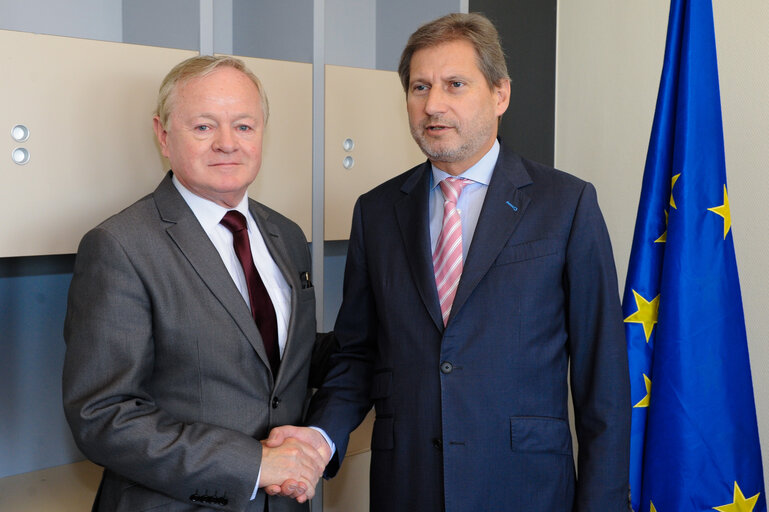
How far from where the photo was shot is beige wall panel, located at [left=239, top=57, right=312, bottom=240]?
2344 millimetres

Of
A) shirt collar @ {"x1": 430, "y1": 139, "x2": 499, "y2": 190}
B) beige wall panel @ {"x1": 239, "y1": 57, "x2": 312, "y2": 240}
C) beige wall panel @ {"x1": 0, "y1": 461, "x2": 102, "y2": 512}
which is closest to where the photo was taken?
shirt collar @ {"x1": 430, "y1": 139, "x2": 499, "y2": 190}

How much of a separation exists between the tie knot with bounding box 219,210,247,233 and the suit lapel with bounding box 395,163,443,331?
39 centimetres

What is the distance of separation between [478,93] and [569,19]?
1.55m

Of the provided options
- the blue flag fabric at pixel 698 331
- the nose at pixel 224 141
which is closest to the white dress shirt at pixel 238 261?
the nose at pixel 224 141

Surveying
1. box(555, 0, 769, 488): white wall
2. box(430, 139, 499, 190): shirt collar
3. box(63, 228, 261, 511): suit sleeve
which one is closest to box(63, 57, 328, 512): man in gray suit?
box(63, 228, 261, 511): suit sleeve

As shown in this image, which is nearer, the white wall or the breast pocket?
the breast pocket

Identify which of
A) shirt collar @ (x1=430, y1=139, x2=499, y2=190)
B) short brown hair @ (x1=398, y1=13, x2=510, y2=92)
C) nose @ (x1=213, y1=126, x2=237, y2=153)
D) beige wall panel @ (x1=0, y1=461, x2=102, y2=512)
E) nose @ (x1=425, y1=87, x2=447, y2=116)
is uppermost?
short brown hair @ (x1=398, y1=13, x2=510, y2=92)

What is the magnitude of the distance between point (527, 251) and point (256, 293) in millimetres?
638

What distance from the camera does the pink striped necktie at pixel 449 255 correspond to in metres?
1.75

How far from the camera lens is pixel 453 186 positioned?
6.00 feet

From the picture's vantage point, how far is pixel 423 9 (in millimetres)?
2758

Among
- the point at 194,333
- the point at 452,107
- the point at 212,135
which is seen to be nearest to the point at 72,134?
the point at 212,135

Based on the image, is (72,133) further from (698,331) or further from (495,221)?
(698,331)

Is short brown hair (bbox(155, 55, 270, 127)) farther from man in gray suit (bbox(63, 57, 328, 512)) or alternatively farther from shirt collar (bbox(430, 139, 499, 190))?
shirt collar (bbox(430, 139, 499, 190))
